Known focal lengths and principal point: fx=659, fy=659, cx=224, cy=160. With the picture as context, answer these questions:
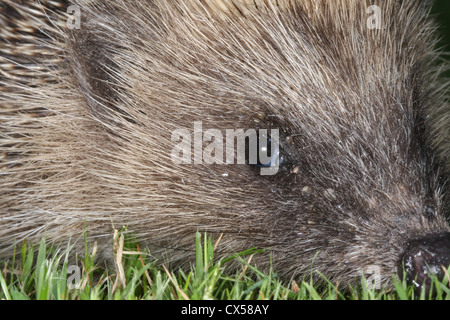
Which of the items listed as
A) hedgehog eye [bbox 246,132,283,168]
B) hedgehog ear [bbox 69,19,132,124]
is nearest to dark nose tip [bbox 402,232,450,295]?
hedgehog eye [bbox 246,132,283,168]

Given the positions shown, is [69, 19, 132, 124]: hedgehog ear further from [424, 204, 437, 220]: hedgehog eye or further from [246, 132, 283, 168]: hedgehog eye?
[424, 204, 437, 220]: hedgehog eye

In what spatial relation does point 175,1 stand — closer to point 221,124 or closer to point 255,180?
point 221,124
